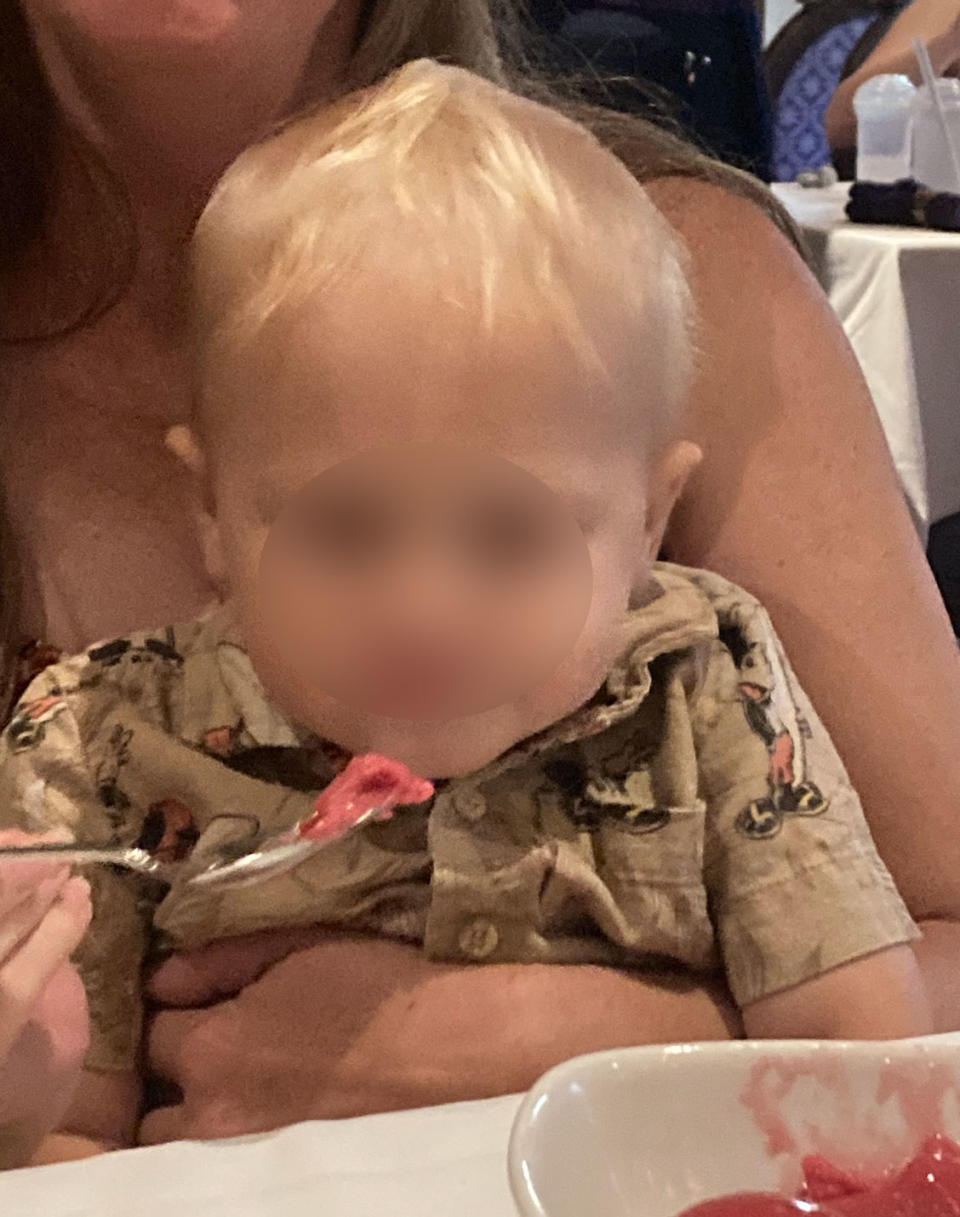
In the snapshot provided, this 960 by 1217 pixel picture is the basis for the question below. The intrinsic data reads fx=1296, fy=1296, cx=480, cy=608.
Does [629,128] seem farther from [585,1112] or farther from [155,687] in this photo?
[585,1112]

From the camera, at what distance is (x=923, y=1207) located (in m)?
0.40

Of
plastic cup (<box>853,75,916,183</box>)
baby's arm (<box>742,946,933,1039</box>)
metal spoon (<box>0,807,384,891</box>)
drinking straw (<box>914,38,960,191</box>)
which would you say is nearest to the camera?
metal spoon (<box>0,807,384,891</box>)

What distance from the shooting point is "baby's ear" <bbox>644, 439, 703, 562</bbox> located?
1.95ft

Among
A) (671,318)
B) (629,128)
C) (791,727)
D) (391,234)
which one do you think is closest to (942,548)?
(629,128)

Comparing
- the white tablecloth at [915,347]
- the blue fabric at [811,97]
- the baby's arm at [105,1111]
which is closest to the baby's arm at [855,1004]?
the baby's arm at [105,1111]

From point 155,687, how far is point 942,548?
1.35 m

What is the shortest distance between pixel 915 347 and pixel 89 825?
1404mm

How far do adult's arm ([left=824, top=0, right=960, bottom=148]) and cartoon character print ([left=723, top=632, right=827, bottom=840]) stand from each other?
7.12 feet

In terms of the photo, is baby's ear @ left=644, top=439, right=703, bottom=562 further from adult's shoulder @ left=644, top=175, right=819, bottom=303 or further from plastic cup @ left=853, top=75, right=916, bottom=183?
plastic cup @ left=853, top=75, right=916, bottom=183

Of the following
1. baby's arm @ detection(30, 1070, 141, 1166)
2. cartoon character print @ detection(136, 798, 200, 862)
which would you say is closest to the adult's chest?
cartoon character print @ detection(136, 798, 200, 862)

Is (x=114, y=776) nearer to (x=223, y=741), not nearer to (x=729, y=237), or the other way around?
(x=223, y=741)

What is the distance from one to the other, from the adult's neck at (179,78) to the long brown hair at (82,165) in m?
0.02

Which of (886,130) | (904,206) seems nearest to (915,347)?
(904,206)

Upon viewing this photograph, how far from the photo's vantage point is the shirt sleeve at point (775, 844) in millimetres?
622
